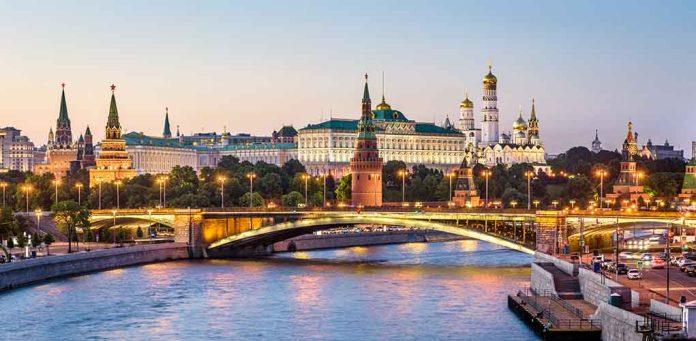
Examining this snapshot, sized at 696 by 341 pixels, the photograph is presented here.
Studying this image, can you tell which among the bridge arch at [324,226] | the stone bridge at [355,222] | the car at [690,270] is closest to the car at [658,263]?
the car at [690,270]

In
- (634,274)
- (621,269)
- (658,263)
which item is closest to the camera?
(634,274)

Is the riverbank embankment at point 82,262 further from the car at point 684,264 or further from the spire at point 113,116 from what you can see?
the spire at point 113,116

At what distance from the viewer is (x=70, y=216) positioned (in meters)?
97.2

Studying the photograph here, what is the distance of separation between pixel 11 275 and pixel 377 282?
19.3 m

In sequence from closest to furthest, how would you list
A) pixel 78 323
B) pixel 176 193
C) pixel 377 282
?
pixel 78 323 → pixel 377 282 → pixel 176 193

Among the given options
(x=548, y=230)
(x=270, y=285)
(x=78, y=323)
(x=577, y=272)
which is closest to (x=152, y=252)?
(x=270, y=285)

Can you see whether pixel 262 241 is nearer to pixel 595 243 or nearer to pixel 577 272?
pixel 595 243

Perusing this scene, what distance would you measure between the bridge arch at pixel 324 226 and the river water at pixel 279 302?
190 cm

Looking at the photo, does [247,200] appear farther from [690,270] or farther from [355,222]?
[690,270]

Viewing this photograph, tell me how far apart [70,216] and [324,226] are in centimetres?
1800

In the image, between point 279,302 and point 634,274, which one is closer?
point 634,274

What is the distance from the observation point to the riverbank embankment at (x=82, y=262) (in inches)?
2751

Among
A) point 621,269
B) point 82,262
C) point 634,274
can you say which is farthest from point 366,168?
point 634,274

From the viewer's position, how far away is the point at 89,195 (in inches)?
5502
